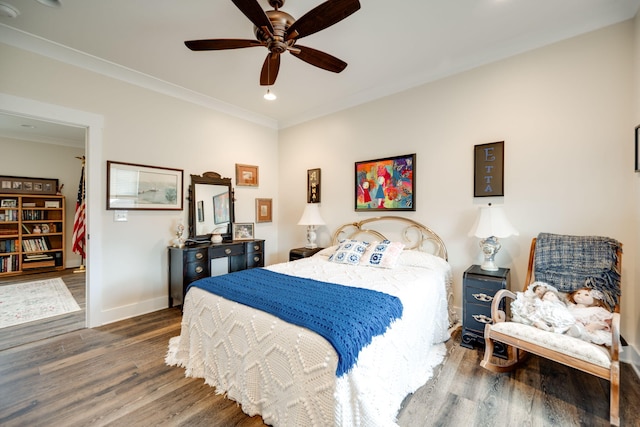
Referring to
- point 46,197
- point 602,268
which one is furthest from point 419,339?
point 46,197

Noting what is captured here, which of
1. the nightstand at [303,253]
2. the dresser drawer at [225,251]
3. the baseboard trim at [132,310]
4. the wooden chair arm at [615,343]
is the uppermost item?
the dresser drawer at [225,251]

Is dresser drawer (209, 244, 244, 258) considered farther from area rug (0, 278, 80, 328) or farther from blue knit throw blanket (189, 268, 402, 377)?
area rug (0, 278, 80, 328)

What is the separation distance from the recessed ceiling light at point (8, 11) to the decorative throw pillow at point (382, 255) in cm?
363

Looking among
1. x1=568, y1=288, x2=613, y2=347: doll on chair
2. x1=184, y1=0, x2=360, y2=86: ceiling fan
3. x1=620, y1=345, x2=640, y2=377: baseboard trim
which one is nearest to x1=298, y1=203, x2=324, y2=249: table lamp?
x1=184, y1=0, x2=360, y2=86: ceiling fan

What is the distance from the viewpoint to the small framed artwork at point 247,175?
4180mm

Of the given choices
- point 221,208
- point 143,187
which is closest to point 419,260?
point 221,208

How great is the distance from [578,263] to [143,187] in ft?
14.4

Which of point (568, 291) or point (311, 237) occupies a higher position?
point (311, 237)

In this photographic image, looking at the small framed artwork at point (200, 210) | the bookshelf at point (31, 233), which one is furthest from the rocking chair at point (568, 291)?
the bookshelf at point (31, 233)

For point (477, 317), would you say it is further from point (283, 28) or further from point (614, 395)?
point (283, 28)

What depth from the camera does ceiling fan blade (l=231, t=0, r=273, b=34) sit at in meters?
1.55

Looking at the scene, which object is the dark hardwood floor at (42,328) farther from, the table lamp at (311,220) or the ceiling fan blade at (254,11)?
the ceiling fan blade at (254,11)

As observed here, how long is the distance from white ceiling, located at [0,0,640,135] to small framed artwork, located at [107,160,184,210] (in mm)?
1021

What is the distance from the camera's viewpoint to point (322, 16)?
1668 millimetres
